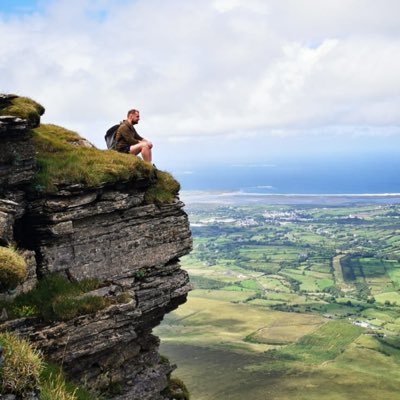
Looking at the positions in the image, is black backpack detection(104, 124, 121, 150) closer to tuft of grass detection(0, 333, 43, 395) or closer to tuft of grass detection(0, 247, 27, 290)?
tuft of grass detection(0, 247, 27, 290)

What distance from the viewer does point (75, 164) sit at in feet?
74.9

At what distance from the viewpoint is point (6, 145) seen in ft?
67.7

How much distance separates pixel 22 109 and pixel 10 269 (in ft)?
26.9

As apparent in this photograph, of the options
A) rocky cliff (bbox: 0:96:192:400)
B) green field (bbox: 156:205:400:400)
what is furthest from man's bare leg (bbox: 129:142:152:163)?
green field (bbox: 156:205:400:400)

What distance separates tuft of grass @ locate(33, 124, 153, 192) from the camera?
861 inches

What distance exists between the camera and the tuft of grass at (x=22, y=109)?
2147cm

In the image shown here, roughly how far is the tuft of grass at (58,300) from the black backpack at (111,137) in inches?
357

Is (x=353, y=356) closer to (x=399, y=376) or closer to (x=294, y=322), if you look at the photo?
(x=399, y=376)

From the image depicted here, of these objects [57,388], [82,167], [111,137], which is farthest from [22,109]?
[57,388]

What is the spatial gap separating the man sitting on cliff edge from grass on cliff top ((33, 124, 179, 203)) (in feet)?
6.05

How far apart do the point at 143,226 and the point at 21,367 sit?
11591 millimetres

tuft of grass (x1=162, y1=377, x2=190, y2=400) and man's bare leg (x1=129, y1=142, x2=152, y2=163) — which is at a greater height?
man's bare leg (x1=129, y1=142, x2=152, y2=163)

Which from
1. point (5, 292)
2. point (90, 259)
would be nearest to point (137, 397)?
point (90, 259)

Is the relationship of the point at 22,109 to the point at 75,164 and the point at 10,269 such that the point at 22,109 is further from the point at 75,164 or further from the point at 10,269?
the point at 10,269
